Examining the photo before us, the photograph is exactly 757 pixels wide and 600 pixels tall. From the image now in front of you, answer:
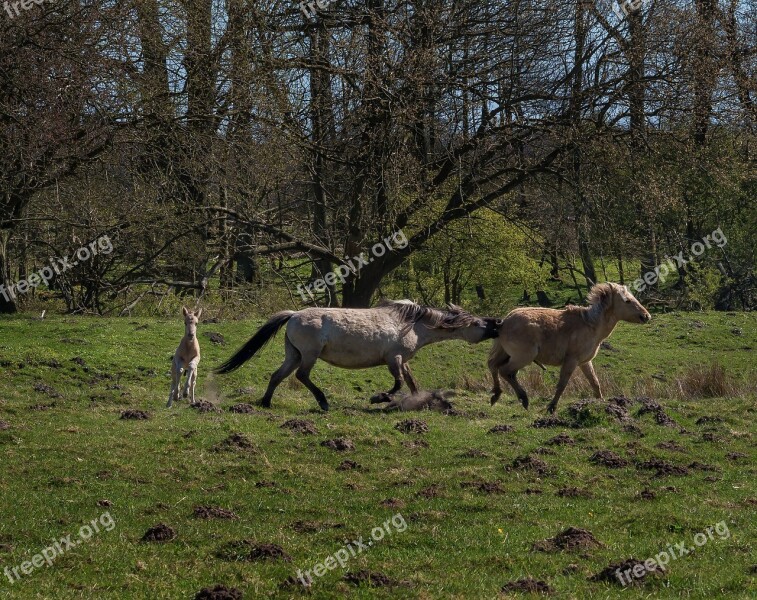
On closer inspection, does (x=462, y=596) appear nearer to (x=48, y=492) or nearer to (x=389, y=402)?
(x=48, y=492)

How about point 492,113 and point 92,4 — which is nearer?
point 92,4

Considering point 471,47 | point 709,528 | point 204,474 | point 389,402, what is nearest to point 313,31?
point 471,47

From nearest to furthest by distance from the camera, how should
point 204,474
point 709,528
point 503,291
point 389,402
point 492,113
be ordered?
point 709,528 → point 204,474 → point 389,402 → point 492,113 → point 503,291

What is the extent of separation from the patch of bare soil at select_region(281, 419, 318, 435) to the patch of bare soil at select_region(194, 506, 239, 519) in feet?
12.9

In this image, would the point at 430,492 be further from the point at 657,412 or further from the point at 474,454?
the point at 657,412

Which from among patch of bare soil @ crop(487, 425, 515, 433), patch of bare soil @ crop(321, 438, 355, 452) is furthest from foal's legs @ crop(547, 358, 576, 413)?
patch of bare soil @ crop(321, 438, 355, 452)

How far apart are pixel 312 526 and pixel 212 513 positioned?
3.59 feet

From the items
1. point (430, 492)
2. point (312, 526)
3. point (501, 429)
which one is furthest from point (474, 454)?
point (312, 526)

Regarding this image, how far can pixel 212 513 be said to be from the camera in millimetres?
9891

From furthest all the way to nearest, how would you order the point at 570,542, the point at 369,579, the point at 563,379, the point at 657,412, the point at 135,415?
the point at 563,379 → the point at 657,412 → the point at 135,415 → the point at 570,542 → the point at 369,579

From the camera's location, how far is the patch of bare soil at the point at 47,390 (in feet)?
56.5

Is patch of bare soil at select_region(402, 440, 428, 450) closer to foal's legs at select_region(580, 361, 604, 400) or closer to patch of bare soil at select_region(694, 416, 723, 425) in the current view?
patch of bare soil at select_region(694, 416, 723, 425)

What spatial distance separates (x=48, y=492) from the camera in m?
10.8

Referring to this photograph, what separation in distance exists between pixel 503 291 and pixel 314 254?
15439mm
